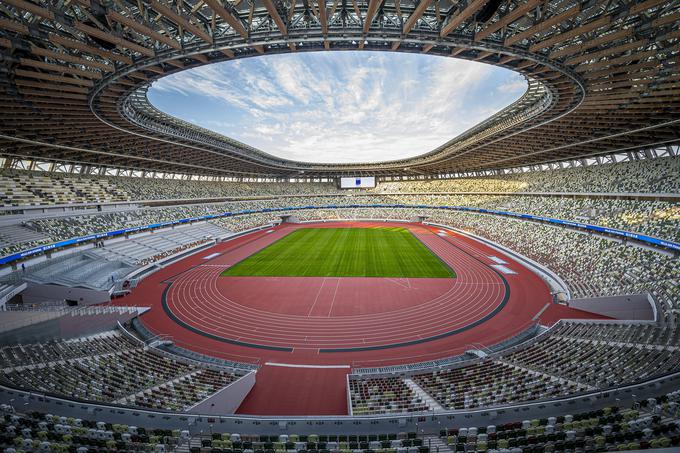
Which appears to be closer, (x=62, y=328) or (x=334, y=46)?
(x=334, y=46)

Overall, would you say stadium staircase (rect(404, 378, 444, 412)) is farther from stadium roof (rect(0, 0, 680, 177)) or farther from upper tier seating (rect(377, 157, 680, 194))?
upper tier seating (rect(377, 157, 680, 194))

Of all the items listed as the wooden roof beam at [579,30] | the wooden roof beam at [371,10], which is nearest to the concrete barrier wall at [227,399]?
the wooden roof beam at [371,10]

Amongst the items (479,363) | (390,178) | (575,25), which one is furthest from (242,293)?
(390,178)

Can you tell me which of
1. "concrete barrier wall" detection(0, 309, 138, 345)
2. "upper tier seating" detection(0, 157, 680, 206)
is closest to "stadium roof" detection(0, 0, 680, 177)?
"upper tier seating" detection(0, 157, 680, 206)

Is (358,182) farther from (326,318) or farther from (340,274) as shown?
(326,318)

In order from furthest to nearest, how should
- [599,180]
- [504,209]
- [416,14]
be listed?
[504,209], [599,180], [416,14]

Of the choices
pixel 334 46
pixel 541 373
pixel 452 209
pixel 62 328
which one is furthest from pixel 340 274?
pixel 452 209
